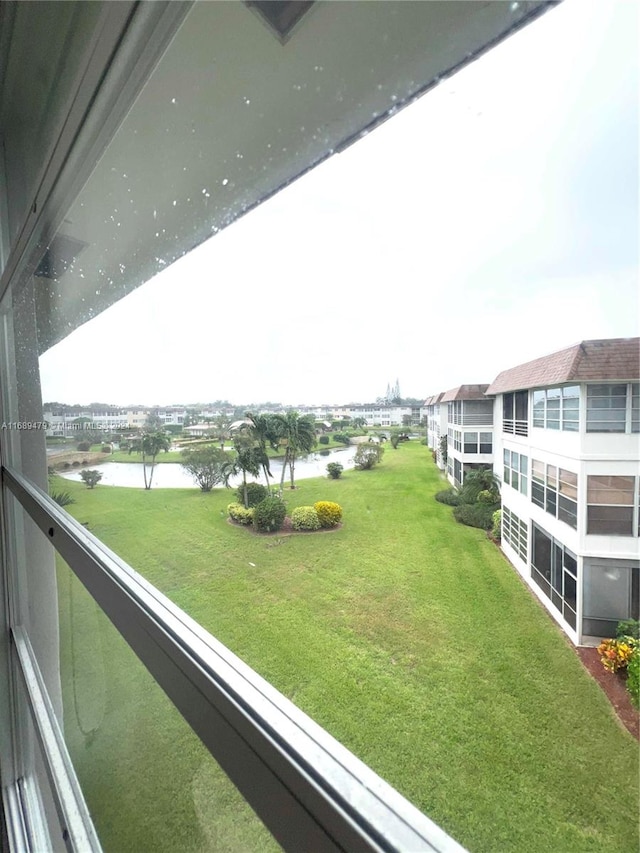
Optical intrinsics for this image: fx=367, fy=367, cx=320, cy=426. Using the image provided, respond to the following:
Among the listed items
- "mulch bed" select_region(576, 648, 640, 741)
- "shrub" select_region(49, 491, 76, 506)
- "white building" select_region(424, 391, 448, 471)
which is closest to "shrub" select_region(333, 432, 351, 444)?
"white building" select_region(424, 391, 448, 471)

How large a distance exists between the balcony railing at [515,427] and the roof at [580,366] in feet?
0.13

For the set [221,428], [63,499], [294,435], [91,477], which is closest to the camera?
[294,435]

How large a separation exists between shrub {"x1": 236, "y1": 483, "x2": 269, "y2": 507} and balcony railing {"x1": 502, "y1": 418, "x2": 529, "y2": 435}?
36 centimetres

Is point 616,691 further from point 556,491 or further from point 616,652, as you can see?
point 556,491

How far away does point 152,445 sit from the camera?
3.03 feet

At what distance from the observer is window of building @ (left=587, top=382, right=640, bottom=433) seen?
0.71ft

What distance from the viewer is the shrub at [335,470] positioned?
0.52m

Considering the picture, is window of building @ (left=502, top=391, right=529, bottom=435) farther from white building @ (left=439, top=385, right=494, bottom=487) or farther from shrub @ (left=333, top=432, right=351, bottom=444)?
shrub @ (left=333, top=432, right=351, bottom=444)

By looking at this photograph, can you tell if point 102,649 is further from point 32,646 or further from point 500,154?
point 500,154

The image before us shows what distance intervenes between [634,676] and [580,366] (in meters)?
0.20

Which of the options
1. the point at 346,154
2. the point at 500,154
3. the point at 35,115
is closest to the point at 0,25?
the point at 35,115

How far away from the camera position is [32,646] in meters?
1.69

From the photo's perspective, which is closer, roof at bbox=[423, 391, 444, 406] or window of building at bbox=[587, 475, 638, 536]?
window of building at bbox=[587, 475, 638, 536]

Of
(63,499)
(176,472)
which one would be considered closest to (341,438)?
(176,472)
